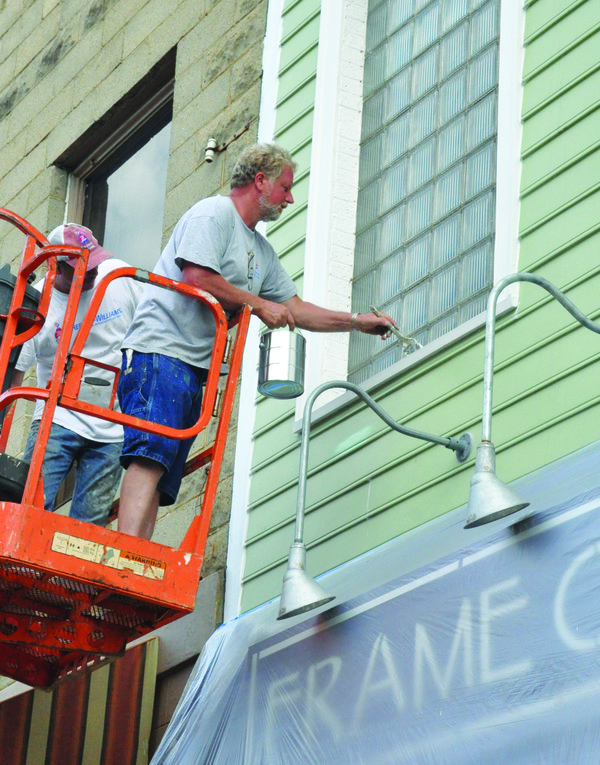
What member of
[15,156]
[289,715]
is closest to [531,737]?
[289,715]

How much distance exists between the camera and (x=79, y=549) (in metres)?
5.21

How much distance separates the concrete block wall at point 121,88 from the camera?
26.8 ft

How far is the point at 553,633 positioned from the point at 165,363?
2.12 m

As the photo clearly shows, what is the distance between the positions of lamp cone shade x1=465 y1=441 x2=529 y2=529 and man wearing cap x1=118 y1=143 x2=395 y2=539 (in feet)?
4.89

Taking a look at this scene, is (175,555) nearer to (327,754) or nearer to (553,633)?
(327,754)

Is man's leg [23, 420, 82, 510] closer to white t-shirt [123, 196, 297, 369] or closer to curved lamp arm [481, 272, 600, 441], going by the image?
white t-shirt [123, 196, 297, 369]

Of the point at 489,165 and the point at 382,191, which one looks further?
the point at 382,191

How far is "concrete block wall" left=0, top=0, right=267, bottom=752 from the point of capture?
816 cm

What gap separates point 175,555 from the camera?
539cm

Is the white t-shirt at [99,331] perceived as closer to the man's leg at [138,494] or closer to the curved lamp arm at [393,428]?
the man's leg at [138,494]

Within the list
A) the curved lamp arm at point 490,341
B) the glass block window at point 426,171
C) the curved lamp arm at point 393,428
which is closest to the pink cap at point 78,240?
the curved lamp arm at point 393,428

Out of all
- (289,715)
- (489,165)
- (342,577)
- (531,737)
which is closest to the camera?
(531,737)

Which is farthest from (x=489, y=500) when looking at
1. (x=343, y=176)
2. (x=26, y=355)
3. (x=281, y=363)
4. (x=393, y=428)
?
(x=343, y=176)

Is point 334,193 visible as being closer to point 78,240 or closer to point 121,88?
point 78,240
